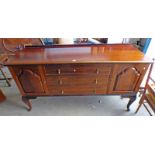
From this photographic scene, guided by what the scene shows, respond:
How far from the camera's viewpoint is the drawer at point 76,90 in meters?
1.59

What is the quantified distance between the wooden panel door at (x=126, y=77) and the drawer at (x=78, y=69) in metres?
0.12

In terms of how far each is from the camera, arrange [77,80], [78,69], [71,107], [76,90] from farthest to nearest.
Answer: [71,107], [76,90], [77,80], [78,69]

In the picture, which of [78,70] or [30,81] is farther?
[30,81]

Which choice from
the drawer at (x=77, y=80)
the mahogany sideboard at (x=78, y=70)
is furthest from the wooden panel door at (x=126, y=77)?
the drawer at (x=77, y=80)

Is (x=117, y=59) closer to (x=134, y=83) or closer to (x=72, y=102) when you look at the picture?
(x=134, y=83)

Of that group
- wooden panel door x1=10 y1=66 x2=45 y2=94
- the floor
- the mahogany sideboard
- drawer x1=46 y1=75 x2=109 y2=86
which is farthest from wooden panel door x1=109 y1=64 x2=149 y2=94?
wooden panel door x1=10 y1=66 x2=45 y2=94

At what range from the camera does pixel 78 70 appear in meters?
1.41

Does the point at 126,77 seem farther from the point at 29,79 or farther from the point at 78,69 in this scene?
the point at 29,79

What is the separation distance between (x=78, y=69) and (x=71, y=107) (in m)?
0.77

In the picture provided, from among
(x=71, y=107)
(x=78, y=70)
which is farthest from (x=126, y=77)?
(x=71, y=107)

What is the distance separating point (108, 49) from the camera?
1660mm

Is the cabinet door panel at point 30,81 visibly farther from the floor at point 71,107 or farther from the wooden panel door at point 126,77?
the wooden panel door at point 126,77

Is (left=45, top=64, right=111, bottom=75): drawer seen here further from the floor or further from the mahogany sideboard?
the floor

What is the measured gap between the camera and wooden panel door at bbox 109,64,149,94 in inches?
54.8
